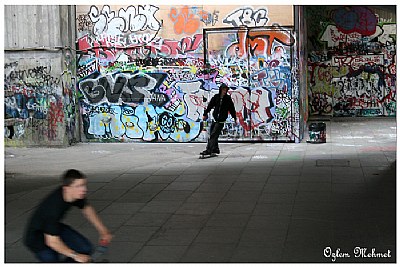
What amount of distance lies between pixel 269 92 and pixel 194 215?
5.26 m

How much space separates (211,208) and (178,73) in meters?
5.14

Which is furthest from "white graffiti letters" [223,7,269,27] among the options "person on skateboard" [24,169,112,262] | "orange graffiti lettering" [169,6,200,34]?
"person on skateboard" [24,169,112,262]

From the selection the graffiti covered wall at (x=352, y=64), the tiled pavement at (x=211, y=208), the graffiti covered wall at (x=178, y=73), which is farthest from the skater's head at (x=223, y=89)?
the graffiti covered wall at (x=352, y=64)

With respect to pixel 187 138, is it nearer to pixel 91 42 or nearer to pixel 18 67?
pixel 91 42

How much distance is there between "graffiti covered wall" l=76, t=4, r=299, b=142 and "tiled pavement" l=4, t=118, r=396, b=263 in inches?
126

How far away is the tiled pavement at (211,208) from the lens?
2564mm

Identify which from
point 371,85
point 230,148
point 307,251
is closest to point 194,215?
point 307,251

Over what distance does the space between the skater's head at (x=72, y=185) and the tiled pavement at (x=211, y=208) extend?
4.9 inches

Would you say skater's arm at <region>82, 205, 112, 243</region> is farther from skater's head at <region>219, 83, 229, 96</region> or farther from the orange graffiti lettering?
the orange graffiti lettering

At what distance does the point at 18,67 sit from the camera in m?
2.77

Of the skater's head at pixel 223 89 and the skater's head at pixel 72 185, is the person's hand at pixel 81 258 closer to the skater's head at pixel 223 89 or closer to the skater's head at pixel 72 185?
the skater's head at pixel 72 185

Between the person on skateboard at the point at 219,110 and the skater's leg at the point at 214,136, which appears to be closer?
the skater's leg at the point at 214,136

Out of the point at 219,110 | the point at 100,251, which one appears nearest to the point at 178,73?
the point at 219,110

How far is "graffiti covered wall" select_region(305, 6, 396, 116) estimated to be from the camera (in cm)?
1391
